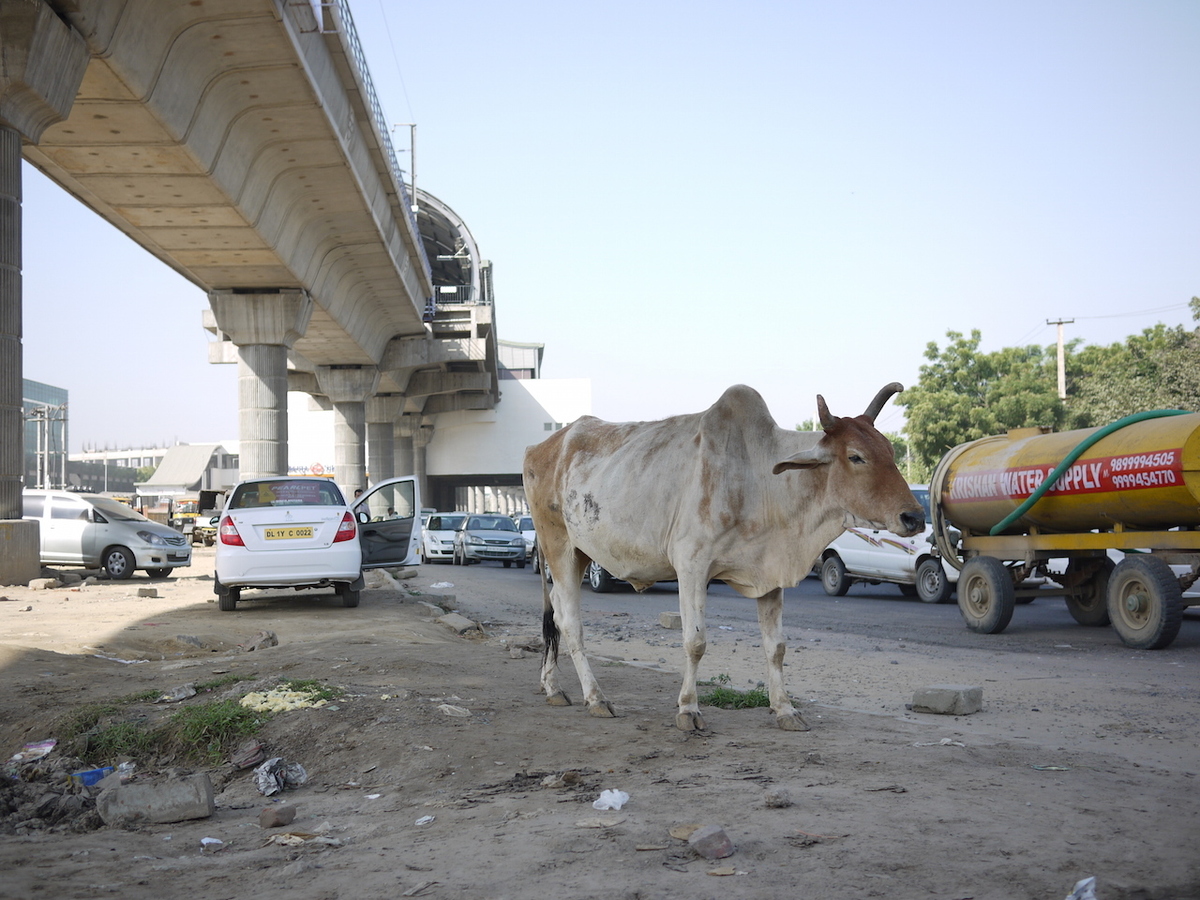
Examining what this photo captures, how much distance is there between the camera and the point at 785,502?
23.0ft

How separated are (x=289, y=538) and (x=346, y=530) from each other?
0.80 m

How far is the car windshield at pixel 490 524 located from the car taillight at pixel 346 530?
1672 cm

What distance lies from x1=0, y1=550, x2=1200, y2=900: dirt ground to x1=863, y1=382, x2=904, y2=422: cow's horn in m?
2.03

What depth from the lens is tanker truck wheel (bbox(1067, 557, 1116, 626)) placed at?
13906 millimetres

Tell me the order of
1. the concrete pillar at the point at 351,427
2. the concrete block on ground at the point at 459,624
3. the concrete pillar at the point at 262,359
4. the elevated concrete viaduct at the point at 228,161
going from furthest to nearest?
the concrete pillar at the point at 351,427, the concrete pillar at the point at 262,359, the elevated concrete viaduct at the point at 228,161, the concrete block on ground at the point at 459,624

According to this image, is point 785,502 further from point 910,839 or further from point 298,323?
point 298,323

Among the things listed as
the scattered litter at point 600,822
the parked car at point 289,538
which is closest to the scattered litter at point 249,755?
the scattered litter at point 600,822

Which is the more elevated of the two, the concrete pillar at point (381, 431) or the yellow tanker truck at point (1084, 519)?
the concrete pillar at point (381, 431)

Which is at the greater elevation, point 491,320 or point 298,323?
point 491,320

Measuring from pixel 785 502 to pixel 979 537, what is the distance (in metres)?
8.32

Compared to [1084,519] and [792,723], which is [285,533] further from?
[1084,519]

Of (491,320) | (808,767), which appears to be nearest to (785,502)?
(808,767)

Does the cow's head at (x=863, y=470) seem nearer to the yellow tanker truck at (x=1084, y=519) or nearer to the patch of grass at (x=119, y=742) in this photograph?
the patch of grass at (x=119, y=742)

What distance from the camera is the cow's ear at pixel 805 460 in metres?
6.71
